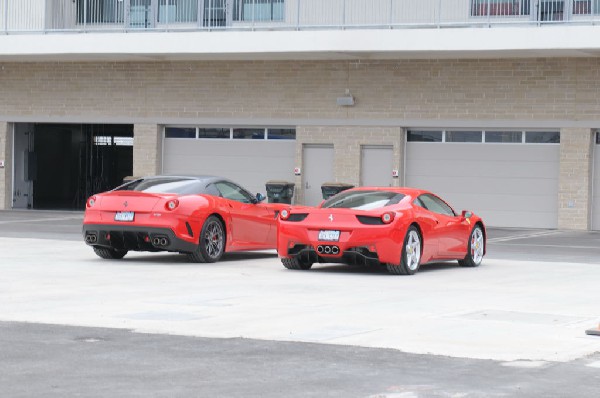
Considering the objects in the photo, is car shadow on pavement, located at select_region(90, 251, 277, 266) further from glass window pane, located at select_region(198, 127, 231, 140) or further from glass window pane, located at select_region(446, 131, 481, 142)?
glass window pane, located at select_region(198, 127, 231, 140)

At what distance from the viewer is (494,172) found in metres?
32.0

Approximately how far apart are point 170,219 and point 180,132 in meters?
19.1

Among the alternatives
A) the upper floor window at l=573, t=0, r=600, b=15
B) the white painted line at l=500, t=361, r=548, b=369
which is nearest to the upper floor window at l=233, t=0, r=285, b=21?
the upper floor window at l=573, t=0, r=600, b=15

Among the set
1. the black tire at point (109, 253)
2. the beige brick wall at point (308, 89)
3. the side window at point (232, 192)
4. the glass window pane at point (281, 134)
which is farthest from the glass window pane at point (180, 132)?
the black tire at point (109, 253)

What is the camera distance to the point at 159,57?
34.7m

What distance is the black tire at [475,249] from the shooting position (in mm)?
18075

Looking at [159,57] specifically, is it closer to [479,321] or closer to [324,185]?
[324,185]

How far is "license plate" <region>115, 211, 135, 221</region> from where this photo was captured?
1711 cm

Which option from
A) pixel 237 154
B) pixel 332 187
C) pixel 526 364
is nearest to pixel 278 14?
pixel 237 154

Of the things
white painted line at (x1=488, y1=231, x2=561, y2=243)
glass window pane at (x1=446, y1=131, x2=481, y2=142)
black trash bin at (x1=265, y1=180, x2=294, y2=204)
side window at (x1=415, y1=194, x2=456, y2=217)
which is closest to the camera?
side window at (x1=415, y1=194, x2=456, y2=217)

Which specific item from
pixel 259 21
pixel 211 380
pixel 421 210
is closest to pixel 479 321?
pixel 211 380

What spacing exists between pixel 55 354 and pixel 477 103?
→ 2466cm

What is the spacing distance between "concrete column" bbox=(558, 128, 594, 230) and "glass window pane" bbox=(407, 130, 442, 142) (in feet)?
11.0

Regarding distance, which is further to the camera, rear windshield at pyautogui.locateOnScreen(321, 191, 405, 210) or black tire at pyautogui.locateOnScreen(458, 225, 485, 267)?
black tire at pyautogui.locateOnScreen(458, 225, 485, 267)
